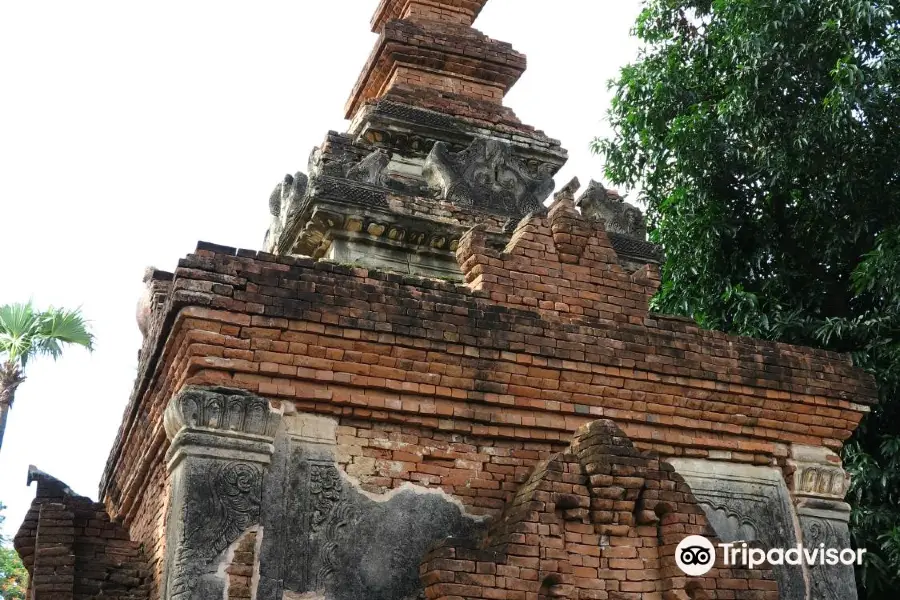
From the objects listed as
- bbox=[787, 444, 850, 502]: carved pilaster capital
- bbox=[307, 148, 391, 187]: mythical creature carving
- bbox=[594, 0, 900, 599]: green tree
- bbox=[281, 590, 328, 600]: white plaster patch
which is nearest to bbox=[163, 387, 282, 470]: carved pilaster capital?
bbox=[281, 590, 328, 600]: white plaster patch

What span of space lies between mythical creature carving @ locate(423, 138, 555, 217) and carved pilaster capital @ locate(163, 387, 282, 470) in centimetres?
367

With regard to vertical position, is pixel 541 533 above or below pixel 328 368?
below

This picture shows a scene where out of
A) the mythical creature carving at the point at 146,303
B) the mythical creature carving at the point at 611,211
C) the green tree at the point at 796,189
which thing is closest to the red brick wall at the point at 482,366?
the mythical creature carving at the point at 146,303

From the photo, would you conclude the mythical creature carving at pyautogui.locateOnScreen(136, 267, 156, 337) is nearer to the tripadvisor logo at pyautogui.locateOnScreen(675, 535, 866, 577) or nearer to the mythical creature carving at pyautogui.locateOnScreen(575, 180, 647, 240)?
the mythical creature carving at pyautogui.locateOnScreen(575, 180, 647, 240)

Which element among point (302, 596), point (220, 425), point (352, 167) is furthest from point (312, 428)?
point (352, 167)

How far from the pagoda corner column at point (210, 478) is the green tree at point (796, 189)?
746 cm

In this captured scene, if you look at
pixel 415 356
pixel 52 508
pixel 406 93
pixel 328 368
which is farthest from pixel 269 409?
pixel 406 93

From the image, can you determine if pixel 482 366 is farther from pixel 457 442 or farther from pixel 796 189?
pixel 796 189

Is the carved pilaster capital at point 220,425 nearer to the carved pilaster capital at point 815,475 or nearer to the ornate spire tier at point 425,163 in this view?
Answer: the ornate spire tier at point 425,163

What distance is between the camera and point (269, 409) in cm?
595

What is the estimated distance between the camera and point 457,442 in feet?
21.2

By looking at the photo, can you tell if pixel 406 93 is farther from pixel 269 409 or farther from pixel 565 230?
pixel 269 409

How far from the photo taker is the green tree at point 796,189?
11.8m

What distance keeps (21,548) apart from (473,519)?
310cm
